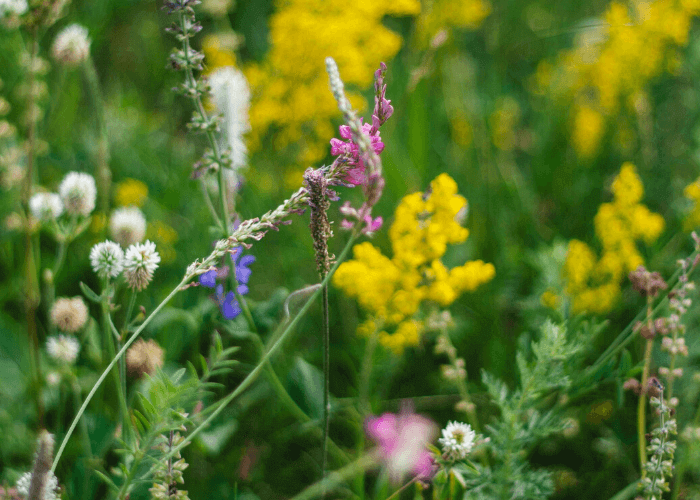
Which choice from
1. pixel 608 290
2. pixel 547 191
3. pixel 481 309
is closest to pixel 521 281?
pixel 481 309

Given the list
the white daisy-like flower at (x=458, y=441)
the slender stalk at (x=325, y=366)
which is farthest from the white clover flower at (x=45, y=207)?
the white daisy-like flower at (x=458, y=441)

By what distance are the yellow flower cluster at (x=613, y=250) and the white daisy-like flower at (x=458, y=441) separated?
78 centimetres

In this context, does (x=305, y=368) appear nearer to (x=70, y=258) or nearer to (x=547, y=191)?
(x=70, y=258)

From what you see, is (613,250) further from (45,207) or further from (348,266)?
(45,207)

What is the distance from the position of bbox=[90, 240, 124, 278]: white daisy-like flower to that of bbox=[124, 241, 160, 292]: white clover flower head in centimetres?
3

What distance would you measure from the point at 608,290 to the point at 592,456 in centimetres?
46

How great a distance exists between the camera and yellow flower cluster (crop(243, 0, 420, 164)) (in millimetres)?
1862

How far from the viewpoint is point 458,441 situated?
880 mm

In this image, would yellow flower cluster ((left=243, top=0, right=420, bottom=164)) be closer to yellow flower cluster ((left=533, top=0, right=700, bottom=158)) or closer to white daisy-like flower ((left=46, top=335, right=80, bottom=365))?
yellow flower cluster ((left=533, top=0, right=700, bottom=158))

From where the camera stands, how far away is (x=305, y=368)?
1335 millimetres

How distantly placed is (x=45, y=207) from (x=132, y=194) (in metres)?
0.65

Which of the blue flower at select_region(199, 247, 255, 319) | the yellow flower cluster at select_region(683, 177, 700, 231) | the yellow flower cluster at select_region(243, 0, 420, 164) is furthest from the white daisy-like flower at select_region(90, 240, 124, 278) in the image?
the yellow flower cluster at select_region(683, 177, 700, 231)

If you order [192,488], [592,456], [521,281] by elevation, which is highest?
[521,281]

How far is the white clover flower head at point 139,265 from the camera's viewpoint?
89 centimetres
